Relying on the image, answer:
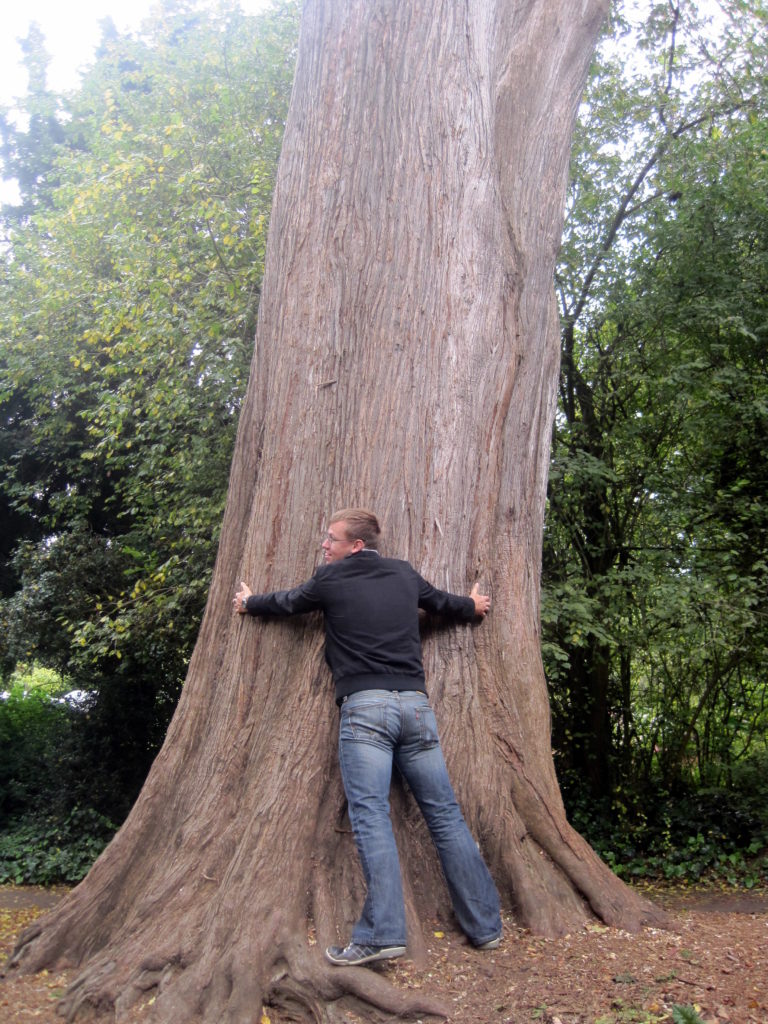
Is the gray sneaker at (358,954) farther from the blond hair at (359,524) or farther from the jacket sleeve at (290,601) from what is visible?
the blond hair at (359,524)

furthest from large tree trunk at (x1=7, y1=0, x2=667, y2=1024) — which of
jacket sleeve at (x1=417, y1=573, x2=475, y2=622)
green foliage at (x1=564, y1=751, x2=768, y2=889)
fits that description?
green foliage at (x1=564, y1=751, x2=768, y2=889)

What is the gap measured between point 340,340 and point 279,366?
0.37 meters

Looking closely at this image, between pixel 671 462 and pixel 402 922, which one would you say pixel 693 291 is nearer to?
pixel 671 462

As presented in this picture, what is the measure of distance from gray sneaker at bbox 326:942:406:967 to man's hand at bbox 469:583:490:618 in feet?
5.36

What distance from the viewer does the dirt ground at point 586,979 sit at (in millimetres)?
3277

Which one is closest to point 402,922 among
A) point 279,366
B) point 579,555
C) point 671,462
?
point 279,366

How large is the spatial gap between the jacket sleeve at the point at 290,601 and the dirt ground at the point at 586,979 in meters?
1.55

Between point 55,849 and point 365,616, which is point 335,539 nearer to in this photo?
point 365,616

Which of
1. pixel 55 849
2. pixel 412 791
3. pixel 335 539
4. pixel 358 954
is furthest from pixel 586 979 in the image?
pixel 55 849

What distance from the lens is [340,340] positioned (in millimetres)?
4832

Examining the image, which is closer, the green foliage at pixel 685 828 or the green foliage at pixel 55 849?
the green foliage at pixel 685 828

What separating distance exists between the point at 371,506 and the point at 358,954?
2032mm

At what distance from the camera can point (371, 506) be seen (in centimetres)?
453

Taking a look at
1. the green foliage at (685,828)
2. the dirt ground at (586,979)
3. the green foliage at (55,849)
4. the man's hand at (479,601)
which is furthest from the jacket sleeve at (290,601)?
the green foliage at (55,849)
